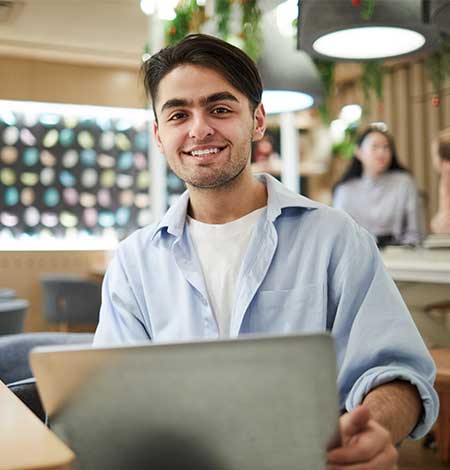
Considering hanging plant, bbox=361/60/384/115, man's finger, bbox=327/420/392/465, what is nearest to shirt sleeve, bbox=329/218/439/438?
man's finger, bbox=327/420/392/465

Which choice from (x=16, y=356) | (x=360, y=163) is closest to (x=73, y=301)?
(x=360, y=163)

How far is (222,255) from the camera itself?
1.75 meters

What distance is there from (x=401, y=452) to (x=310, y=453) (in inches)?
135

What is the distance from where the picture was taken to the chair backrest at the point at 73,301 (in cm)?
652

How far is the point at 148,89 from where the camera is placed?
6.07 ft

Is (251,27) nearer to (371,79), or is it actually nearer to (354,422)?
(371,79)

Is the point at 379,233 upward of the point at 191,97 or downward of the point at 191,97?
downward

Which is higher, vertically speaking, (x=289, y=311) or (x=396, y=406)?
(x=289, y=311)

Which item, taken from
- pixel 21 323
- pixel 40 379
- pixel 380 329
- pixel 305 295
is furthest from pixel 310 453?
pixel 21 323

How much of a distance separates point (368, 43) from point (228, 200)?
222cm

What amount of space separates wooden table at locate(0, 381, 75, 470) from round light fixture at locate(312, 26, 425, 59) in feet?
8.92

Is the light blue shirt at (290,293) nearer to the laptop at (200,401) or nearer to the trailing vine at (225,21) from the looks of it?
the laptop at (200,401)

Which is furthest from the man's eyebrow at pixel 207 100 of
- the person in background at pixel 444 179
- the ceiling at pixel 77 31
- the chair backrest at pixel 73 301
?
the ceiling at pixel 77 31

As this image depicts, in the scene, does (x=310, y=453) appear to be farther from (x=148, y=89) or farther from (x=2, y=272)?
(x=2, y=272)
